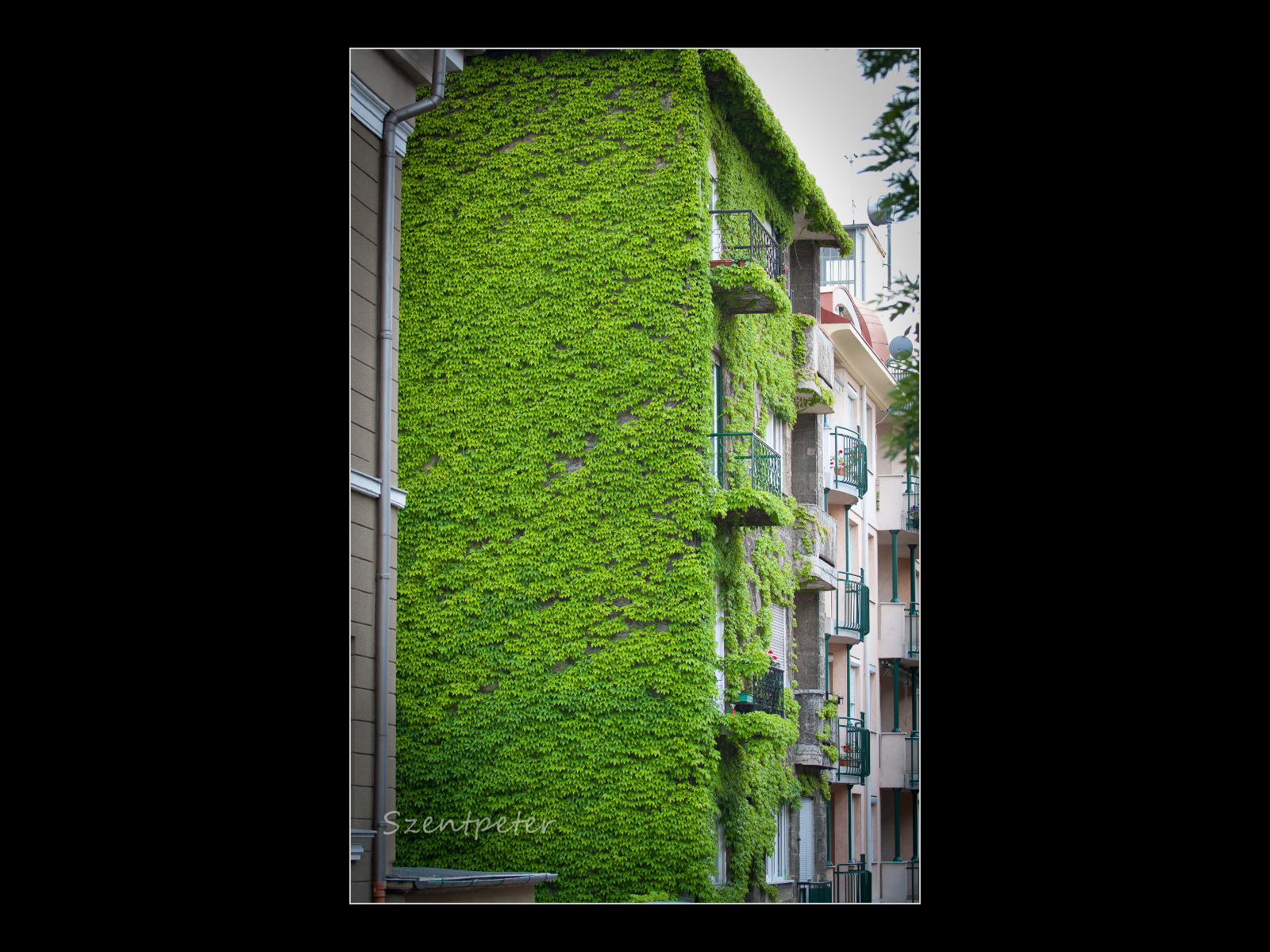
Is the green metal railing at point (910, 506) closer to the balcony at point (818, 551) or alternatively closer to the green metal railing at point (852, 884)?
the balcony at point (818, 551)

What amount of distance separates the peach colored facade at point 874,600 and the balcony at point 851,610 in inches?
5.0

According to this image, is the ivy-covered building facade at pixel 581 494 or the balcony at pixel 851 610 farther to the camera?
the balcony at pixel 851 610

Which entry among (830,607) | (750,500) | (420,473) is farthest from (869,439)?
(420,473)

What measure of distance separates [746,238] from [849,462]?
561 cm

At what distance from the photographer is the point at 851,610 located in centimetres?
2211

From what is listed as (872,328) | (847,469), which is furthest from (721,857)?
(872,328)

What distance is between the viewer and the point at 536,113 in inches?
616

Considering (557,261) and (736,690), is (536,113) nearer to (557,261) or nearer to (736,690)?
(557,261)

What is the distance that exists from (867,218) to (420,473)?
5.45 metres

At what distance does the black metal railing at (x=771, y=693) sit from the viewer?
16.2 m

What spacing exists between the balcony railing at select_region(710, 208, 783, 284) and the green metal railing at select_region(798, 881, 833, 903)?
25.1 ft

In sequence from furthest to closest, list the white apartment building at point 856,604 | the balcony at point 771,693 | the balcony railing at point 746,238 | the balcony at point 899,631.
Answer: the balcony at point 899,631
the white apartment building at point 856,604
the balcony railing at point 746,238
the balcony at point 771,693

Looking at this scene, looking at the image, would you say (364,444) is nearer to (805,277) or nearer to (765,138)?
(765,138)

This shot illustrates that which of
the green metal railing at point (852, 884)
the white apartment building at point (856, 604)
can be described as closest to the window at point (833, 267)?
the white apartment building at point (856, 604)
